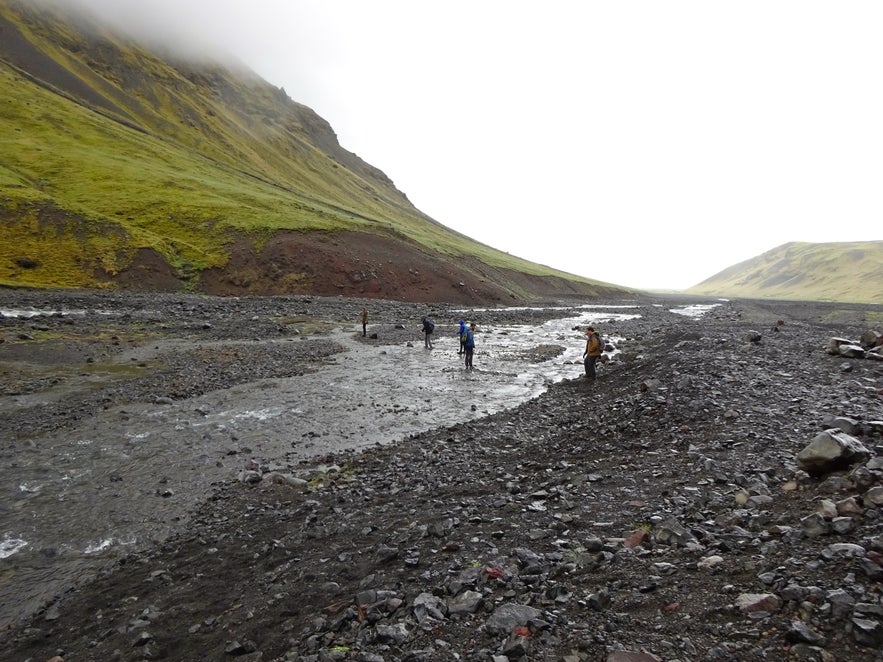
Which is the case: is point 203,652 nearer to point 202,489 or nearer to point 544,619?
point 544,619

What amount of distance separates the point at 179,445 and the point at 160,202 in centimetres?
7734

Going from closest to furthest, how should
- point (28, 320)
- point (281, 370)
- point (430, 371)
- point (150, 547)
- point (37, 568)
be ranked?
point (37, 568) < point (150, 547) < point (281, 370) < point (430, 371) < point (28, 320)

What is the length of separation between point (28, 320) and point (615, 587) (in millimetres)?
41638

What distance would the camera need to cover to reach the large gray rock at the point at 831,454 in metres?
7.97

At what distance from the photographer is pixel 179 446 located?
15.0 m

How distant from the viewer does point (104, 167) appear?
285 ft

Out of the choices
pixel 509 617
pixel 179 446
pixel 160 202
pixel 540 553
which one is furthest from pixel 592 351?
pixel 160 202

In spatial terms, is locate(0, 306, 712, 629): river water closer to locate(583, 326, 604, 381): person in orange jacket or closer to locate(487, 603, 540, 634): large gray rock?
locate(583, 326, 604, 381): person in orange jacket

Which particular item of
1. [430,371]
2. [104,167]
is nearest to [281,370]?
[430,371]

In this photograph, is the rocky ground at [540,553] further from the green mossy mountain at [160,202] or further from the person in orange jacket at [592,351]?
the green mossy mountain at [160,202]

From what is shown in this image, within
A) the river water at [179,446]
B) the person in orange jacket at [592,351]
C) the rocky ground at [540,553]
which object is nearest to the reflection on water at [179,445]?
the river water at [179,446]

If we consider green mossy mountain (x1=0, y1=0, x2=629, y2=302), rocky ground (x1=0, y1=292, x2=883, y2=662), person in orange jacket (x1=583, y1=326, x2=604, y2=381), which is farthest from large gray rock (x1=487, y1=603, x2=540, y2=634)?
green mossy mountain (x1=0, y1=0, x2=629, y2=302)

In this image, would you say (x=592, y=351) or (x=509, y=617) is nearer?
(x=509, y=617)

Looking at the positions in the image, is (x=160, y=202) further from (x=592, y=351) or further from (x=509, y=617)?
(x=509, y=617)
